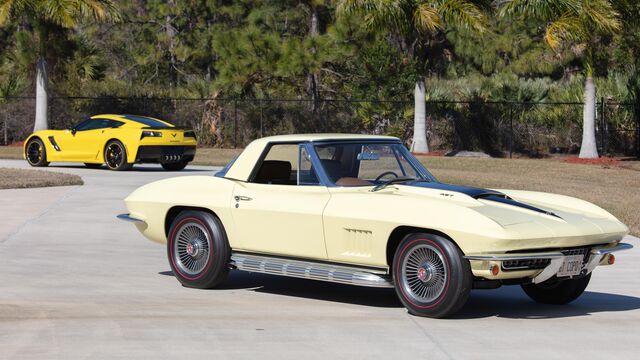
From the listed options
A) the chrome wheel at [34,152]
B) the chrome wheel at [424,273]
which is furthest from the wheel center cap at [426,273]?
the chrome wheel at [34,152]

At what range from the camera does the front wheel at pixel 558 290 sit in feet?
33.9

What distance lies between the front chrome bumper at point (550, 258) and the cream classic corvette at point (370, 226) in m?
0.01

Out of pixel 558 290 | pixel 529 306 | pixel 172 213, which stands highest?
pixel 172 213

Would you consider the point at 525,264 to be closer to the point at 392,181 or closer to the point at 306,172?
the point at 392,181

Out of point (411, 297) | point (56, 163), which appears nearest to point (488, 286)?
point (411, 297)

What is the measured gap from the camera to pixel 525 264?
9156 mm

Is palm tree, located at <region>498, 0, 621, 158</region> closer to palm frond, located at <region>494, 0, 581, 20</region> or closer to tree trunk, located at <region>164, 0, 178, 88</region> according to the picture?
palm frond, located at <region>494, 0, 581, 20</region>

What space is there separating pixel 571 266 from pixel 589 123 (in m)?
28.6

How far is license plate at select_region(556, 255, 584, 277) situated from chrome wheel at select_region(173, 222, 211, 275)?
10.5 feet

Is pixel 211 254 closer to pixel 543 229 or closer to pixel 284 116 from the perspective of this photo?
pixel 543 229

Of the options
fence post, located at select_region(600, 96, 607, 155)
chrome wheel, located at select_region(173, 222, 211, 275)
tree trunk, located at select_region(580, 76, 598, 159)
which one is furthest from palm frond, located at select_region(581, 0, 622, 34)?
chrome wheel, located at select_region(173, 222, 211, 275)

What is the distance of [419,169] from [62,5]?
1090 inches

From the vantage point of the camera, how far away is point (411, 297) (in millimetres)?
9445

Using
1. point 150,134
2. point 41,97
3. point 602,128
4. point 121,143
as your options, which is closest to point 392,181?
point 150,134
